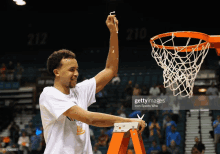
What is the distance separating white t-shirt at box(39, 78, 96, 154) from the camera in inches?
70.6

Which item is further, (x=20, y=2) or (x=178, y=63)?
(x=20, y=2)

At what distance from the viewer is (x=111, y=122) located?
182cm

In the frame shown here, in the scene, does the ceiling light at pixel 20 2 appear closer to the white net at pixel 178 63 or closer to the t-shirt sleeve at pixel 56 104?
the white net at pixel 178 63

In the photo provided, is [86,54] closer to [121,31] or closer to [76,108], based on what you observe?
[121,31]

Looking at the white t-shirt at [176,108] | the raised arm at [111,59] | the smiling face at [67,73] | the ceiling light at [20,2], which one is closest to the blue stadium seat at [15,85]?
the ceiling light at [20,2]

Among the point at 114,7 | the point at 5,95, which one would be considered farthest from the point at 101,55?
the point at 5,95

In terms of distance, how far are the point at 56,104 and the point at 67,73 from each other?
233 millimetres

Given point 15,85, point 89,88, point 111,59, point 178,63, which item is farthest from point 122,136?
point 15,85

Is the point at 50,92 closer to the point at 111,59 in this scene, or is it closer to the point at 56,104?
the point at 56,104

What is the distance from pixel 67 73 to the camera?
1911 mm

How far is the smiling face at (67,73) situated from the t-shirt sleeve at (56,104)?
13cm

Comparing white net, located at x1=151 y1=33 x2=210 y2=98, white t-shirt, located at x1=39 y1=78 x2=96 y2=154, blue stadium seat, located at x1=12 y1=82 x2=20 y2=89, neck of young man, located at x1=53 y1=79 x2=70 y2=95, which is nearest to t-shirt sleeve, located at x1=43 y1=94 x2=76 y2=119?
white t-shirt, located at x1=39 y1=78 x2=96 y2=154

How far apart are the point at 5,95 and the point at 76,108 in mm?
7165

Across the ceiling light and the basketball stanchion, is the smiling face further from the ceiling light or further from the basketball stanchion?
the ceiling light
